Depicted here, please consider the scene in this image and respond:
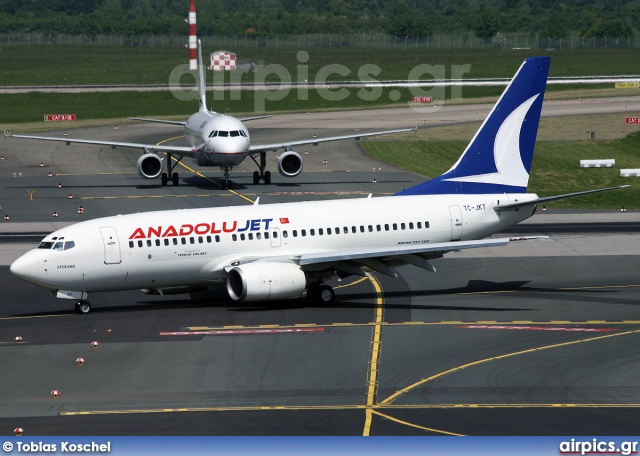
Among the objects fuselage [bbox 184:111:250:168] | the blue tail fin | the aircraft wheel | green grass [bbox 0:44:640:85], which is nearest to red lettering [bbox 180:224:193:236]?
the aircraft wheel

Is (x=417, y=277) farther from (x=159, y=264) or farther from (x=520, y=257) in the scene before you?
(x=159, y=264)

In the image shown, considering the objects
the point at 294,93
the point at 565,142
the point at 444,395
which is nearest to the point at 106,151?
the point at 565,142

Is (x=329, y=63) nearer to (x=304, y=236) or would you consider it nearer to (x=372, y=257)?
(x=304, y=236)

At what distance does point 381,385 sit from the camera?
35.2m

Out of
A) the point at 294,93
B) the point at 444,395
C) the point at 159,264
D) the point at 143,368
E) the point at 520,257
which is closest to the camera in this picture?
the point at 444,395

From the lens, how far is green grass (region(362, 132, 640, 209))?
254 ft

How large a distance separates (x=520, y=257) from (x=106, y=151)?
177 ft

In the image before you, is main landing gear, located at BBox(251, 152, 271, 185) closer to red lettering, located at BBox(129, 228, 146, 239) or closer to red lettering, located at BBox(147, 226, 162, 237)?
red lettering, located at BBox(147, 226, 162, 237)

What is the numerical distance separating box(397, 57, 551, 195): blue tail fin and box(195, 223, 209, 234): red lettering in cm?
1014

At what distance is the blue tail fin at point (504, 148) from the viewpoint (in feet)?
167

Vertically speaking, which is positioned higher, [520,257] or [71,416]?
[71,416]

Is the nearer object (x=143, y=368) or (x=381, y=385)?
(x=381, y=385)

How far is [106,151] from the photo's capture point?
102938mm

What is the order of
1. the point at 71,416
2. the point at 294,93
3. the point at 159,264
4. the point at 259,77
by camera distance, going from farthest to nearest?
1. the point at 259,77
2. the point at 294,93
3. the point at 159,264
4. the point at 71,416
